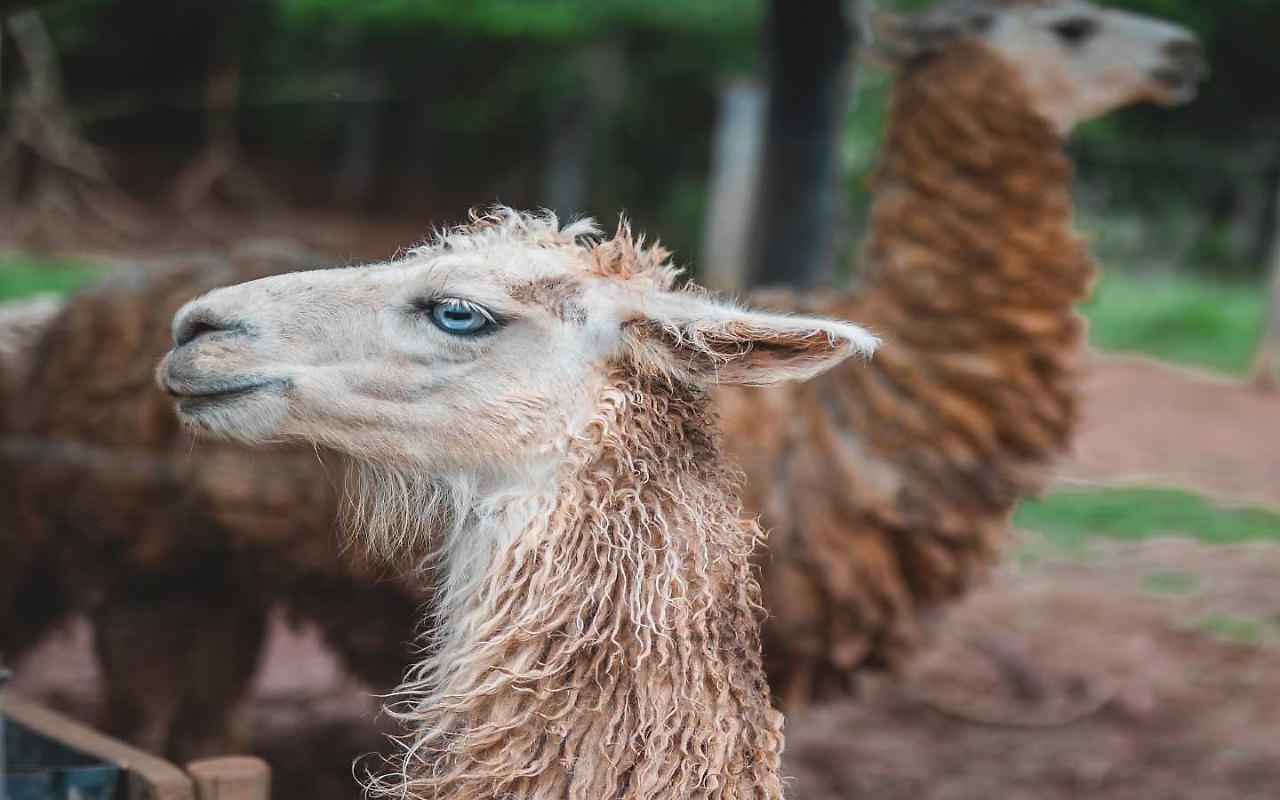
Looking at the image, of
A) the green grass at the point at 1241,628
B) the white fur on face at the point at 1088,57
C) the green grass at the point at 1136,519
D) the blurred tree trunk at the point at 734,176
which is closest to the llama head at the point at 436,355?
the white fur on face at the point at 1088,57

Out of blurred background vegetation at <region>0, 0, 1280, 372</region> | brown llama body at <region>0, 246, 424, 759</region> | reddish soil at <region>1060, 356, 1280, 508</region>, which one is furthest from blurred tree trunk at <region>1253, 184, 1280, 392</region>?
brown llama body at <region>0, 246, 424, 759</region>

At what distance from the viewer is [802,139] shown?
21.1ft

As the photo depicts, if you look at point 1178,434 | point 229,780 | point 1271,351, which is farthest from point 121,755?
point 1271,351

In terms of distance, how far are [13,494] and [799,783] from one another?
8.57 feet

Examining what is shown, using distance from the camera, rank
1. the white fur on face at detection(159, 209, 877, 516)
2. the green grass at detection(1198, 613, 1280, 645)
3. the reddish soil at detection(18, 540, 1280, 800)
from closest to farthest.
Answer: the white fur on face at detection(159, 209, 877, 516) < the reddish soil at detection(18, 540, 1280, 800) < the green grass at detection(1198, 613, 1280, 645)

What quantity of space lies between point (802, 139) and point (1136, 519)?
3.16 meters

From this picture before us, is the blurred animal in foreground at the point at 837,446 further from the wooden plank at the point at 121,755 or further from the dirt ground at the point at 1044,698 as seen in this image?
the wooden plank at the point at 121,755

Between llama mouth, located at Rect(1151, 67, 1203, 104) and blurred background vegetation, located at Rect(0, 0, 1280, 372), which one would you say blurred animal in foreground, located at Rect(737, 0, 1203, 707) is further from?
blurred background vegetation, located at Rect(0, 0, 1280, 372)

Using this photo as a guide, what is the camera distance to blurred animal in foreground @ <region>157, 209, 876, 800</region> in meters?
2.18

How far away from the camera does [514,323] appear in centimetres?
230

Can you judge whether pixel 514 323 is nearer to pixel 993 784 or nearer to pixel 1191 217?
pixel 993 784

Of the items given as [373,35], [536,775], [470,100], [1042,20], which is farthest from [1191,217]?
[536,775]

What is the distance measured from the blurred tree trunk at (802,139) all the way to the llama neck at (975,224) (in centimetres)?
180

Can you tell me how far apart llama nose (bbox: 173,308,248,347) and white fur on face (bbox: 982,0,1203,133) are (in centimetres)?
295
